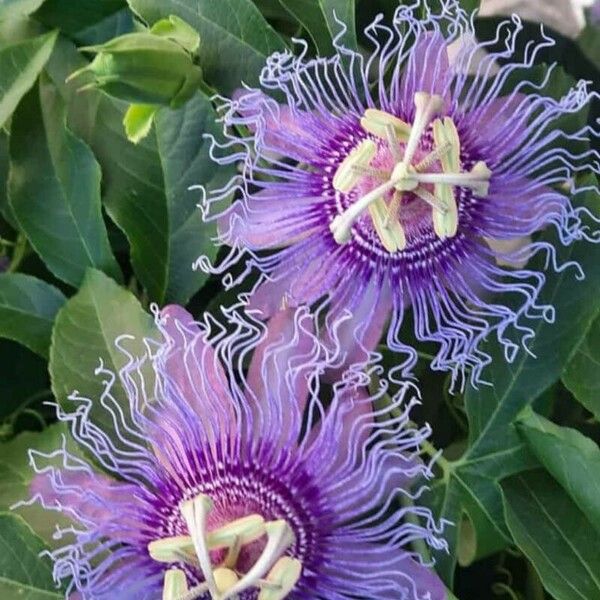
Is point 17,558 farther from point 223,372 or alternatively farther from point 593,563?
point 593,563

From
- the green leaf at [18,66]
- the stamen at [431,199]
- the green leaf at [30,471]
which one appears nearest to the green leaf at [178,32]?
the green leaf at [18,66]

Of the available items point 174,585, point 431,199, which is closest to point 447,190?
point 431,199

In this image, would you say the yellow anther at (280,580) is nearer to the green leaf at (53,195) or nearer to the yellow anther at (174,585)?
the yellow anther at (174,585)

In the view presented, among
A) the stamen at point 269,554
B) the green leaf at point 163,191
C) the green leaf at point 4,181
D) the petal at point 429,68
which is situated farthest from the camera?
the green leaf at point 4,181

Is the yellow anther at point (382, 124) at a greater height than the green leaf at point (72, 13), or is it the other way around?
the yellow anther at point (382, 124)

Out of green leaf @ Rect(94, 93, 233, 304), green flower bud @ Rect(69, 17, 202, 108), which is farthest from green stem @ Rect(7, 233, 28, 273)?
green flower bud @ Rect(69, 17, 202, 108)

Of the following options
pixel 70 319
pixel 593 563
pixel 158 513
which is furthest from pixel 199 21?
pixel 593 563

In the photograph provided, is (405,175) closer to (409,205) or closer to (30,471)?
(409,205)

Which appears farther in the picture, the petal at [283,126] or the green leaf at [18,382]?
the green leaf at [18,382]
